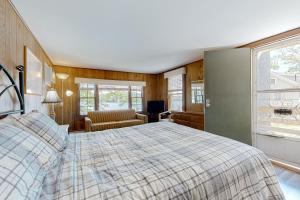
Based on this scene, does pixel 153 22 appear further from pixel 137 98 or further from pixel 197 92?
pixel 137 98

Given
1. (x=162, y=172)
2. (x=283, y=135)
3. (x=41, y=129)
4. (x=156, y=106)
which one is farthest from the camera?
(x=156, y=106)

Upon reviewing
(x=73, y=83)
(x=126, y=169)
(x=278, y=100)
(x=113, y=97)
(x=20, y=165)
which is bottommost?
(x=126, y=169)

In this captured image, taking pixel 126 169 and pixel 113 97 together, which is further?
pixel 113 97

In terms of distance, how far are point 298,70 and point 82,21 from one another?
3.23 meters

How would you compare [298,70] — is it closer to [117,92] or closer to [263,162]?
[263,162]

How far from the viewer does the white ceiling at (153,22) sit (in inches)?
63.7

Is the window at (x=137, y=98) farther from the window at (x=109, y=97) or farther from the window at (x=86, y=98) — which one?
the window at (x=86, y=98)

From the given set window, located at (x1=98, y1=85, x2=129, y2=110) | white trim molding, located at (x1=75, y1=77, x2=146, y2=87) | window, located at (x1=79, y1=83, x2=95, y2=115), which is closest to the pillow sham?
white trim molding, located at (x1=75, y1=77, x2=146, y2=87)

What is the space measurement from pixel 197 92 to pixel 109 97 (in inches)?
118

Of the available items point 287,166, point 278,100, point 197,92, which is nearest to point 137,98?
point 197,92

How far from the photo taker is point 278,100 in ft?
8.16

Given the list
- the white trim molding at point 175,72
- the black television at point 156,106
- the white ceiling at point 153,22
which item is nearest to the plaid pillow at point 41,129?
the white ceiling at point 153,22

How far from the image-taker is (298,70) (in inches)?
89.2

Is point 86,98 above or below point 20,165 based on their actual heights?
above
